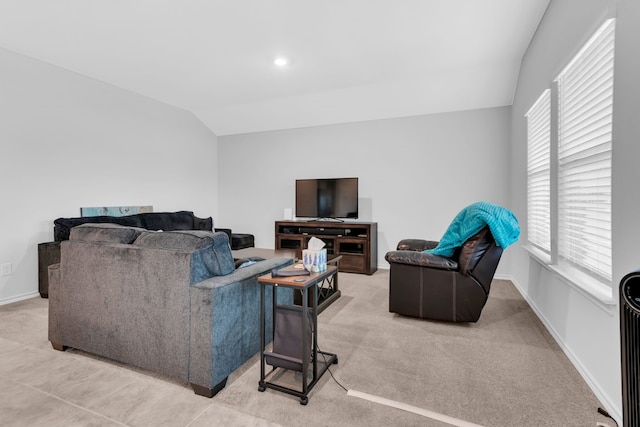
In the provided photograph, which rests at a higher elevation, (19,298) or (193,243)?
(193,243)

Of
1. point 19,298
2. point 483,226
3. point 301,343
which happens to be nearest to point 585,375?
point 483,226

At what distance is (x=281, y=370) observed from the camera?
6.83 ft

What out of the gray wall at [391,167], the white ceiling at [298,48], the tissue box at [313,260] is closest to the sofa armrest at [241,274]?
the tissue box at [313,260]

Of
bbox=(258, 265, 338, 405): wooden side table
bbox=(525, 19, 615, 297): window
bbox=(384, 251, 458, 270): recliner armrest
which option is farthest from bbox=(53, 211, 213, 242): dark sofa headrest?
bbox=(525, 19, 615, 297): window

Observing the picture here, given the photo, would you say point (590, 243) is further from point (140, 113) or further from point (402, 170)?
point (140, 113)

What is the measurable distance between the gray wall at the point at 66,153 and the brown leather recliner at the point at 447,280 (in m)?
4.04

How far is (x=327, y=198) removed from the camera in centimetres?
536

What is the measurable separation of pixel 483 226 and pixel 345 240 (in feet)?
7.99

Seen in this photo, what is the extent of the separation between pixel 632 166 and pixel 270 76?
383 centimetres

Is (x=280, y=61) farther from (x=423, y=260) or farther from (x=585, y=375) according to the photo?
(x=585, y=375)

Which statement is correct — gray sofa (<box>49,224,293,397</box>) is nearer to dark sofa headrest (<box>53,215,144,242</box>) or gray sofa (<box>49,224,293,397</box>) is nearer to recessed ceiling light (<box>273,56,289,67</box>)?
dark sofa headrest (<box>53,215,144,242</box>)

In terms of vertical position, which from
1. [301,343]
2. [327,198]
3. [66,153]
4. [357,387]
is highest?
[66,153]

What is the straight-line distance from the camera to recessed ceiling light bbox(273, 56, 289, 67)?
3732 millimetres

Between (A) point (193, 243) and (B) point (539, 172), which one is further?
(B) point (539, 172)
